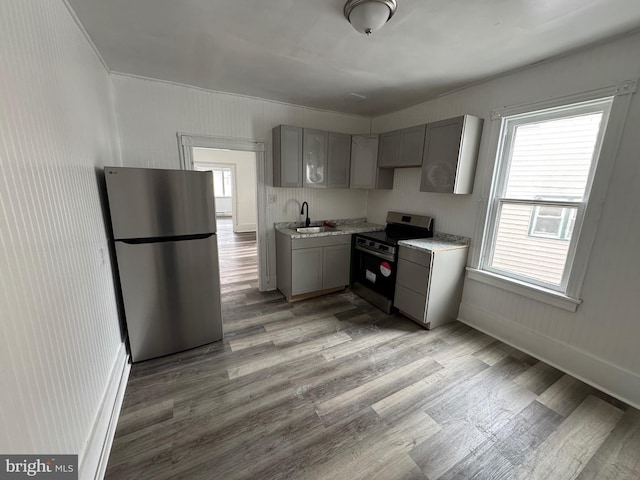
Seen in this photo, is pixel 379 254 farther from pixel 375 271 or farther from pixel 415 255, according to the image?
pixel 415 255

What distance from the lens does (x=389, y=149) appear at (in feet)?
11.4

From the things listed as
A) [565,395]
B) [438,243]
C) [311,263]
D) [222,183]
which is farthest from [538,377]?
[222,183]

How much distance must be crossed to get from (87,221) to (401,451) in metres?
2.41

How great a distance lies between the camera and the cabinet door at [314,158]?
3424mm

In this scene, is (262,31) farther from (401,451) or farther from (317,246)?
(401,451)

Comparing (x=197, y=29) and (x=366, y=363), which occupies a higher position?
(x=197, y=29)

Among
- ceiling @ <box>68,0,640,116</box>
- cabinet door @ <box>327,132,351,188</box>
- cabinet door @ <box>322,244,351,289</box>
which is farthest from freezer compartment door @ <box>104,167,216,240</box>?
cabinet door @ <box>327,132,351,188</box>

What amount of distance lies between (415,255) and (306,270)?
1.38 metres

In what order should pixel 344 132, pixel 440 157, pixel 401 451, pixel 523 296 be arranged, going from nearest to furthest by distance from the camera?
pixel 401 451, pixel 523 296, pixel 440 157, pixel 344 132

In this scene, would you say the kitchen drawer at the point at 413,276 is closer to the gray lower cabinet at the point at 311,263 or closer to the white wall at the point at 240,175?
the gray lower cabinet at the point at 311,263

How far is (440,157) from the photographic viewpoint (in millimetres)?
2824

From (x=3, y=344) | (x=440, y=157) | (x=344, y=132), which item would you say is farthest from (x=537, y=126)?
(x=3, y=344)

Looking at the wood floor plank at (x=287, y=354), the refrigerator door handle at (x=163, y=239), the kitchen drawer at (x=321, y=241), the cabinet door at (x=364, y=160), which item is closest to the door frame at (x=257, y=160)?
the kitchen drawer at (x=321, y=241)

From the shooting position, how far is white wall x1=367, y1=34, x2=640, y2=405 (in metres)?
1.87
